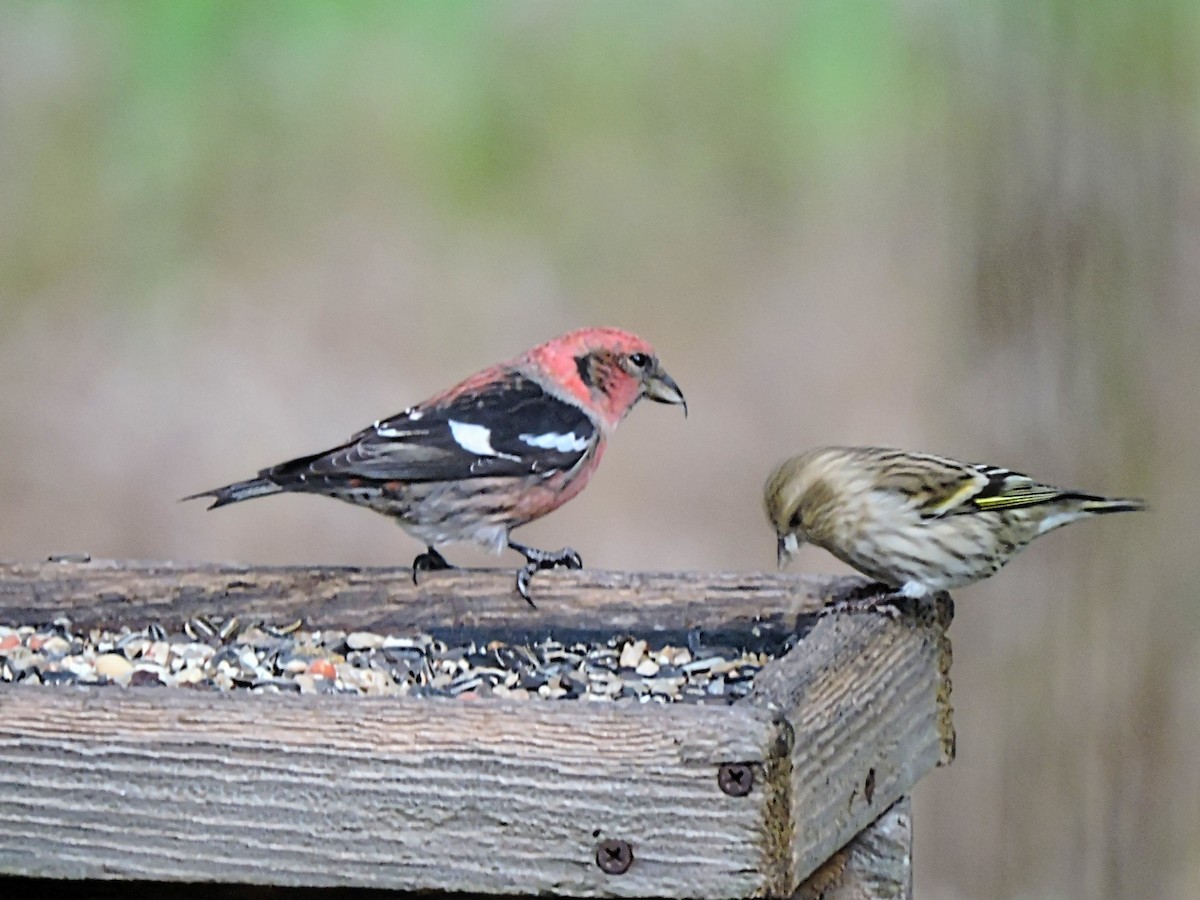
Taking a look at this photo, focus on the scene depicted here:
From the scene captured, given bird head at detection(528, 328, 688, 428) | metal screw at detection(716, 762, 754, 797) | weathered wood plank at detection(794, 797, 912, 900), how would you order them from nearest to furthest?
metal screw at detection(716, 762, 754, 797)
weathered wood plank at detection(794, 797, 912, 900)
bird head at detection(528, 328, 688, 428)

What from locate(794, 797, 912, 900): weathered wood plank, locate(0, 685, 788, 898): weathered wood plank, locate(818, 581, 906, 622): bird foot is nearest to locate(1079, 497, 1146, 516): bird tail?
locate(818, 581, 906, 622): bird foot

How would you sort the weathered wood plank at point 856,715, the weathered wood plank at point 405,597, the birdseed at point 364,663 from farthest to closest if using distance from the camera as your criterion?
the weathered wood plank at point 405,597
the birdseed at point 364,663
the weathered wood plank at point 856,715

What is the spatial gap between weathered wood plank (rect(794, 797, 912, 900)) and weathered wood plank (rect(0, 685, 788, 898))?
2.15 ft

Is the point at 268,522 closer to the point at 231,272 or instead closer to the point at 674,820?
the point at 231,272

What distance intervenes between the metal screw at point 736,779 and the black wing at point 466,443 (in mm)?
1752

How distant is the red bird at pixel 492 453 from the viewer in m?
3.91

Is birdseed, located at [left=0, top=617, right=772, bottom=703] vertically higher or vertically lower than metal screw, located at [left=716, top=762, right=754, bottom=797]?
lower

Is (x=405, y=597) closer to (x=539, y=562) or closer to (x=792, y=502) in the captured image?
(x=539, y=562)

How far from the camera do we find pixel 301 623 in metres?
3.53

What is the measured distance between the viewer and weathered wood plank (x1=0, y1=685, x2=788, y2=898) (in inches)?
90.4

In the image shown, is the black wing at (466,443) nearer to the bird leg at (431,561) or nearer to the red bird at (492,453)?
the red bird at (492,453)

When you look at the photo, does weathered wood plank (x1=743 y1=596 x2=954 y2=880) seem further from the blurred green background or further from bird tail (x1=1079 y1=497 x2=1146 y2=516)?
the blurred green background

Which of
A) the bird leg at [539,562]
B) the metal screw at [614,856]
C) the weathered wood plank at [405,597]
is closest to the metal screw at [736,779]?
the metal screw at [614,856]

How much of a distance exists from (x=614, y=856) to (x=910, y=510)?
1601 mm
